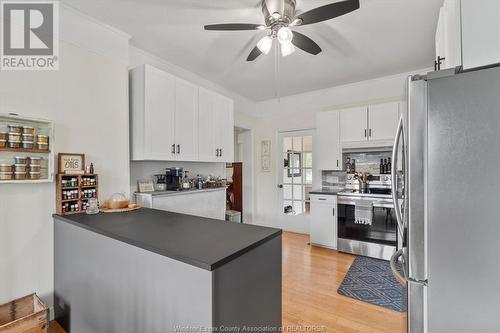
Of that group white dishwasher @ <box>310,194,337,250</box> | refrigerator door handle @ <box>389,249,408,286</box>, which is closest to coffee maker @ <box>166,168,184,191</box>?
white dishwasher @ <box>310,194,337,250</box>

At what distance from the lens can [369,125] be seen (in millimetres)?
3588

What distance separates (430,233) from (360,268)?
2.36 meters

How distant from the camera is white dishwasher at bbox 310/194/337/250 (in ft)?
12.0

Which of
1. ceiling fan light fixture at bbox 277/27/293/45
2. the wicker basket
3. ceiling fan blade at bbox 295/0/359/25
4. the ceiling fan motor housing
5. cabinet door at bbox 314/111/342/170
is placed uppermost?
the ceiling fan motor housing

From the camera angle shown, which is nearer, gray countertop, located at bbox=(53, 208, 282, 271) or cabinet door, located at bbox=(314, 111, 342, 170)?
gray countertop, located at bbox=(53, 208, 282, 271)

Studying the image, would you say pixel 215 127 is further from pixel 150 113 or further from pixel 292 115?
pixel 292 115

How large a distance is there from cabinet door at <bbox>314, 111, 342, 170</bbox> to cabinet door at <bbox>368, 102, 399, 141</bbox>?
0.50m

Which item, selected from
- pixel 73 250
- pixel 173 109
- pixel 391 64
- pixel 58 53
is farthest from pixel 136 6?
pixel 391 64

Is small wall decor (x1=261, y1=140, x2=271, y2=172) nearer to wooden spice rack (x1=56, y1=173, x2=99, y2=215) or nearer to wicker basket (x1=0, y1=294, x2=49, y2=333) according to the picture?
wooden spice rack (x1=56, y1=173, x2=99, y2=215)

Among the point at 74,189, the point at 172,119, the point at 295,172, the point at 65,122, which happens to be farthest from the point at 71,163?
the point at 295,172

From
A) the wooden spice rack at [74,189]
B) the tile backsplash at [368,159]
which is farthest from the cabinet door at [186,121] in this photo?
the tile backsplash at [368,159]

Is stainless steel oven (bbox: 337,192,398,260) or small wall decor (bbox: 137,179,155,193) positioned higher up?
small wall decor (bbox: 137,179,155,193)

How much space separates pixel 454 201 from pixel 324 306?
5.71ft

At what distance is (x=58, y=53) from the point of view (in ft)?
6.63
